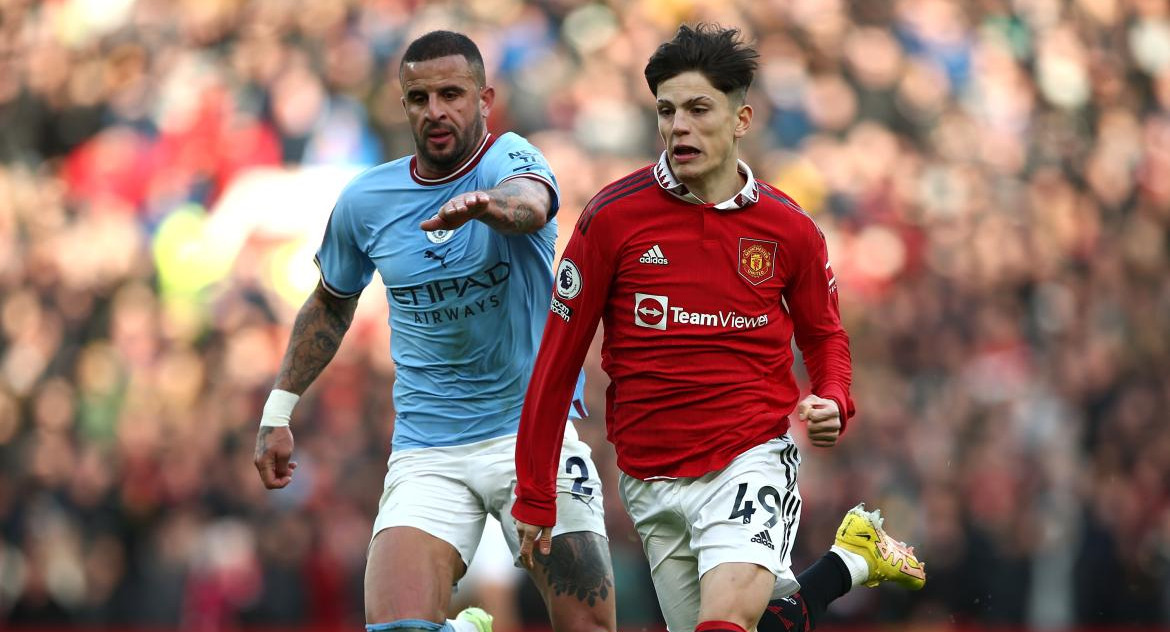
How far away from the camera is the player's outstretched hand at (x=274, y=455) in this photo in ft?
24.2

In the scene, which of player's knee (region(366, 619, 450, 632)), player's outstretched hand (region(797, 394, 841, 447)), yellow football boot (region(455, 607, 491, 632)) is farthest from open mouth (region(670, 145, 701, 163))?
yellow football boot (region(455, 607, 491, 632))

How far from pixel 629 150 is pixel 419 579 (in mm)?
9090

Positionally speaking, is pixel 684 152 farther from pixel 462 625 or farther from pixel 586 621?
pixel 462 625

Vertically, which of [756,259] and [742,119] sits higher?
[742,119]

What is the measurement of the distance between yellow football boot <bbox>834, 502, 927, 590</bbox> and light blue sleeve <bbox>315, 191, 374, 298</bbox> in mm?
2275

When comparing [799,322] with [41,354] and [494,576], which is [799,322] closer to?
[494,576]

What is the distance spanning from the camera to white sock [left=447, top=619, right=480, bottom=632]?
23.7ft

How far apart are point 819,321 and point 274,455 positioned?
7.48 feet

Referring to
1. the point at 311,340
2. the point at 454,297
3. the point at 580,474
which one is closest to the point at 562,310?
the point at 454,297

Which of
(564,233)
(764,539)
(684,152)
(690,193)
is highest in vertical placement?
(564,233)

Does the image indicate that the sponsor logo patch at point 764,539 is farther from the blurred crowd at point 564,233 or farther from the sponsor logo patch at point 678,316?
the blurred crowd at point 564,233

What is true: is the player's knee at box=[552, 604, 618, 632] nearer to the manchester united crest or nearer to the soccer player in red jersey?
the soccer player in red jersey

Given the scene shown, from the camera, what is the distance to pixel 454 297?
714 centimetres

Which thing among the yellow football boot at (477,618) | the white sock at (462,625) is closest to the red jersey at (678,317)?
the white sock at (462,625)
